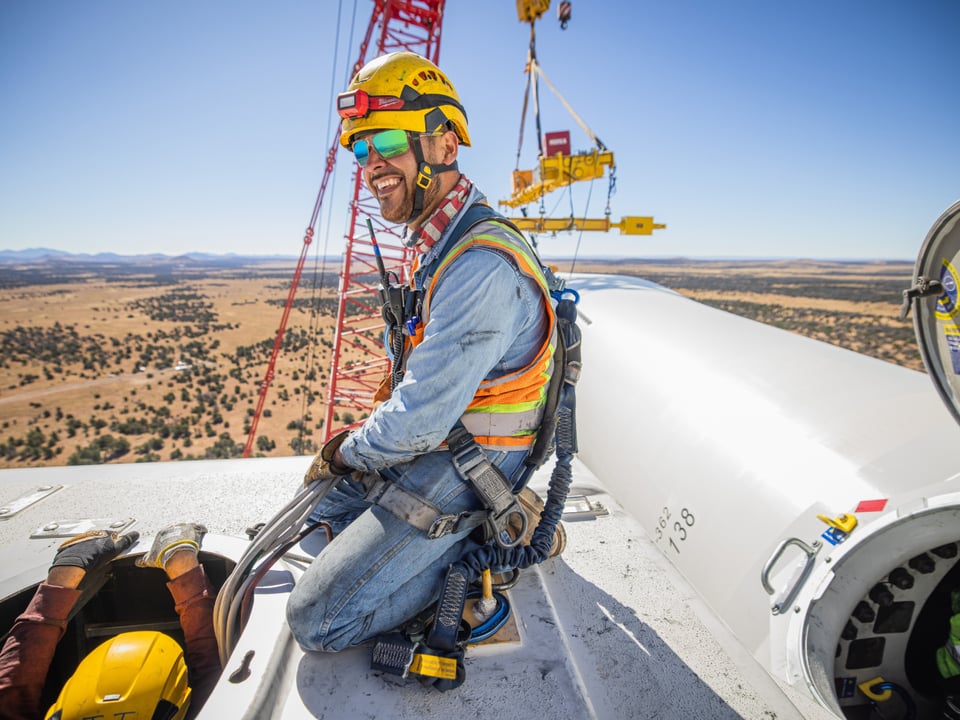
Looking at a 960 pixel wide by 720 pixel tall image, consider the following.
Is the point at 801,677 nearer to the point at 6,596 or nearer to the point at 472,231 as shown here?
the point at 472,231

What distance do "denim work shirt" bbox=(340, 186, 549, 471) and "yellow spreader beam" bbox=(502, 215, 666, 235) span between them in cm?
1179

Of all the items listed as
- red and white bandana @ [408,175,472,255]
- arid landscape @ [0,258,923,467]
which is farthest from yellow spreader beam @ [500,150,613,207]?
red and white bandana @ [408,175,472,255]

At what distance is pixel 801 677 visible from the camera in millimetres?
2031

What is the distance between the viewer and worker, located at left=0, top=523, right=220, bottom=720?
1.81m

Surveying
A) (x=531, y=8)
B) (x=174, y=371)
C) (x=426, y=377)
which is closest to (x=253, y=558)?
(x=426, y=377)

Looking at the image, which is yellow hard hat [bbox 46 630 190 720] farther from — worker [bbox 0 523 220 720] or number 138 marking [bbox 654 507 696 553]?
number 138 marking [bbox 654 507 696 553]

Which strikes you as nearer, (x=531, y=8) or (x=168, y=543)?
(x=168, y=543)

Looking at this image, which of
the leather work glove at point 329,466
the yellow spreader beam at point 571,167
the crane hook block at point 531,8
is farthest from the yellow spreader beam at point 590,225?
the leather work glove at point 329,466

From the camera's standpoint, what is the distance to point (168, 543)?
95.8 inches

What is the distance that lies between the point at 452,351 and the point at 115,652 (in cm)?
180

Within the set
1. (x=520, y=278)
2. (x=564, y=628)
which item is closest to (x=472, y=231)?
(x=520, y=278)

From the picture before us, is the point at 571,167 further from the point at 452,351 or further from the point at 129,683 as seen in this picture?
the point at 129,683

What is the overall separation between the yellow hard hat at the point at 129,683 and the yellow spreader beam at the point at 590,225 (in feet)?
41.3

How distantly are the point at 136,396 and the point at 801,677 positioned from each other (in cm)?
3837
